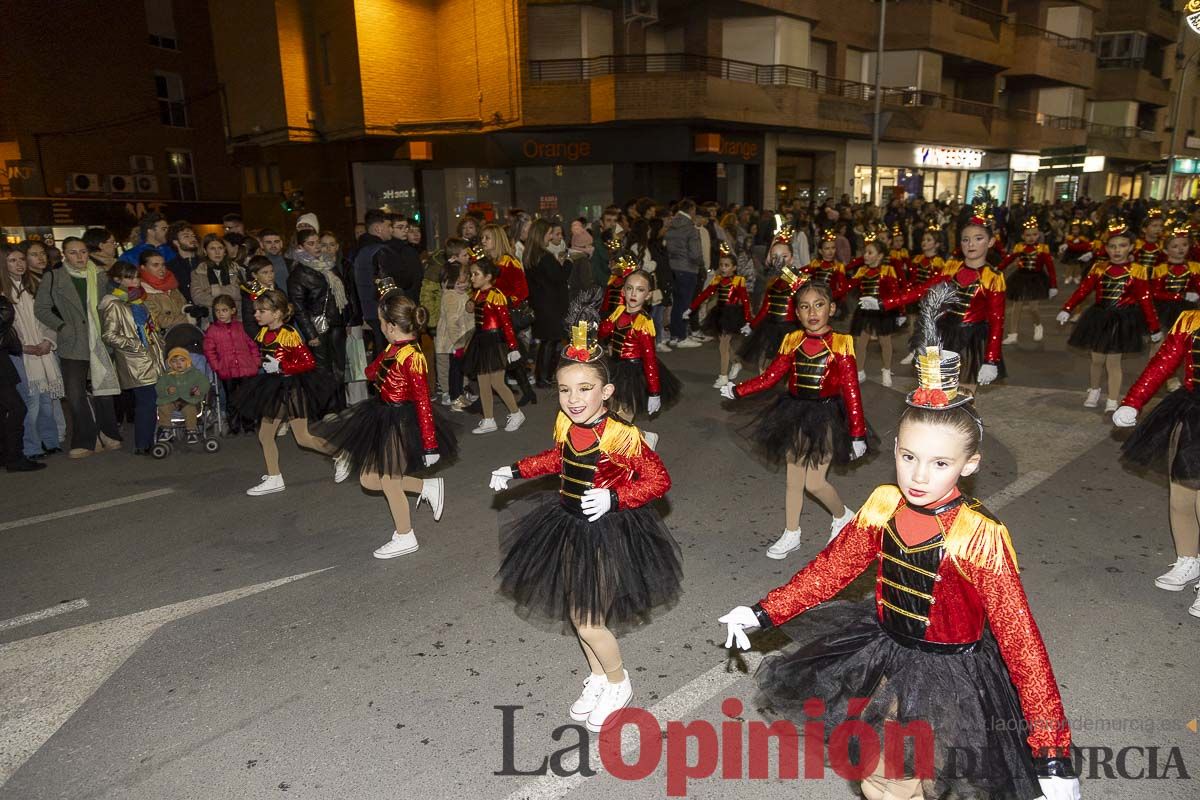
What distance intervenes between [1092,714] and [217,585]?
5.54 m

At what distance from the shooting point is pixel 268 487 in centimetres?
742

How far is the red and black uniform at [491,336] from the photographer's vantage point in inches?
352

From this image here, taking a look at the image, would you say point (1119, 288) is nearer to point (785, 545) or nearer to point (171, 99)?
point (785, 545)

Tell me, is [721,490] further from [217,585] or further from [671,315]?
[671,315]

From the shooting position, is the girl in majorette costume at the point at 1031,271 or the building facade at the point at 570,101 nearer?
the girl in majorette costume at the point at 1031,271

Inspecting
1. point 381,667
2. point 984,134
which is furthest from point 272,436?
point 984,134

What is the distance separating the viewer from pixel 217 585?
5617 mm

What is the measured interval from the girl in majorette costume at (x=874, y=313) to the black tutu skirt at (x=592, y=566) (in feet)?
24.2

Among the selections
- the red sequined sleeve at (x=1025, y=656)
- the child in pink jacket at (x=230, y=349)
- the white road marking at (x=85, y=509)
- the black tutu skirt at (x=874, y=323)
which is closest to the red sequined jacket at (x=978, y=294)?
the black tutu skirt at (x=874, y=323)

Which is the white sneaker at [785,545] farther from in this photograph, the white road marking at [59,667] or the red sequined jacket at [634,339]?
the white road marking at [59,667]

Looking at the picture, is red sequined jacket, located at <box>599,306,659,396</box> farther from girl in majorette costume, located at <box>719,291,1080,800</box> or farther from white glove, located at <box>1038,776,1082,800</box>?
white glove, located at <box>1038,776,1082,800</box>

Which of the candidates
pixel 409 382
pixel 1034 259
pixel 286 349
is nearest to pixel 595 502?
pixel 409 382

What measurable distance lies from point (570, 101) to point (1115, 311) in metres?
18.8

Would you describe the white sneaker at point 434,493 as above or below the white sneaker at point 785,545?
above
